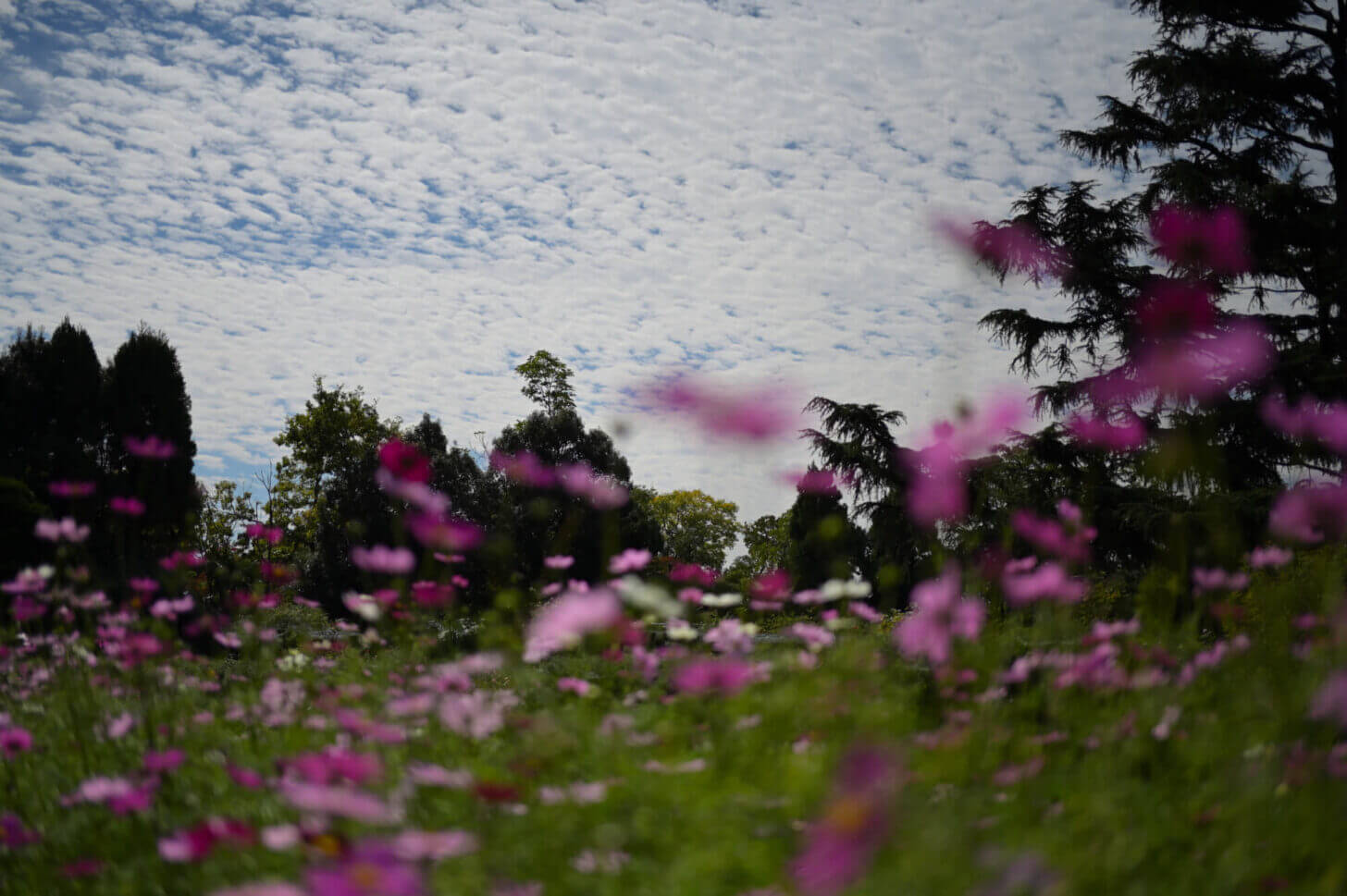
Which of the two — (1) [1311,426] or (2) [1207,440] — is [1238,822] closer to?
(2) [1207,440]

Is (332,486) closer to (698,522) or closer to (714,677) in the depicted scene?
(698,522)

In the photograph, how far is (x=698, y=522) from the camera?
3791 centimetres

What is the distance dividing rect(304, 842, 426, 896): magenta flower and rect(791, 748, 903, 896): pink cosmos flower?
585 millimetres

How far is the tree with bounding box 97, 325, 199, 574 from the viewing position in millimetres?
18172

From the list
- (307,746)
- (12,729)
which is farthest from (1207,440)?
(12,729)

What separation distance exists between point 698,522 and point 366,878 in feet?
121

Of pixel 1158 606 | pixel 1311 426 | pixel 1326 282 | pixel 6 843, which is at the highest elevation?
pixel 1326 282

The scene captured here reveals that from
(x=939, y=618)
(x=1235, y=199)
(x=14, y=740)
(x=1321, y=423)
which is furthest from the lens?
(x=1235, y=199)

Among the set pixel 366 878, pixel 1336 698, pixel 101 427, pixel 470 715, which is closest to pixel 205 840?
pixel 366 878

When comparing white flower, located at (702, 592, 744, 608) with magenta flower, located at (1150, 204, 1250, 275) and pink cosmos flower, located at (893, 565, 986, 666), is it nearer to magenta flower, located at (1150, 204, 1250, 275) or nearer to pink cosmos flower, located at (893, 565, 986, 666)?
pink cosmos flower, located at (893, 565, 986, 666)

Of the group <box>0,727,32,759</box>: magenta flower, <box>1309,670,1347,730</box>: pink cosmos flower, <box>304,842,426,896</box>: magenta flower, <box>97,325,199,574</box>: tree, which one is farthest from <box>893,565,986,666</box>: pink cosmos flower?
<box>97,325,199,574</box>: tree

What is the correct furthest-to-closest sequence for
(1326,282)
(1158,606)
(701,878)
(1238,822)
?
(1326,282) → (1158,606) → (1238,822) → (701,878)

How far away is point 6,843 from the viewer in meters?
2.34

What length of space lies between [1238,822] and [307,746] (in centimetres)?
276
